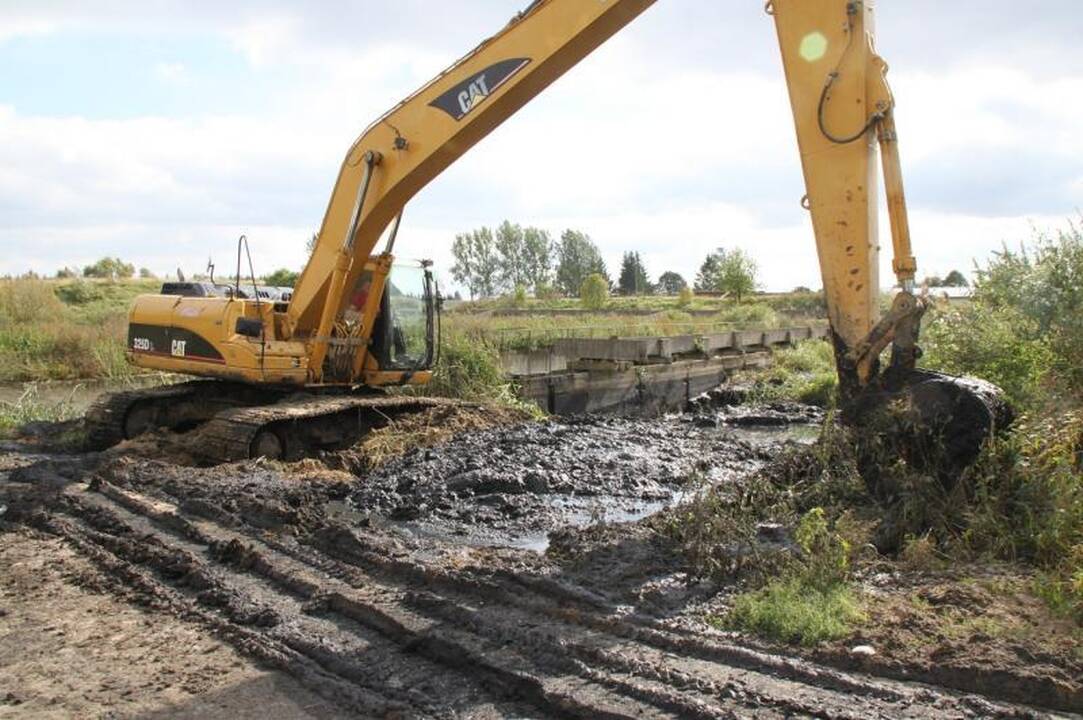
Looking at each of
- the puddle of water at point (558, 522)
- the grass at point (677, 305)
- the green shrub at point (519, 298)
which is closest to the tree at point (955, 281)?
the puddle of water at point (558, 522)

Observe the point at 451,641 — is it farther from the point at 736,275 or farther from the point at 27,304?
the point at 736,275

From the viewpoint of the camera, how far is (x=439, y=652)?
4168mm

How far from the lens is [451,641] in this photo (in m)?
4.22

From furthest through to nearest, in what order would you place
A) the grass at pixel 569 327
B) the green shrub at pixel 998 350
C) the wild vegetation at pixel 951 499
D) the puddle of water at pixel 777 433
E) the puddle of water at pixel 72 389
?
the grass at pixel 569 327 → the puddle of water at pixel 72 389 → the puddle of water at pixel 777 433 → the green shrub at pixel 998 350 → the wild vegetation at pixel 951 499

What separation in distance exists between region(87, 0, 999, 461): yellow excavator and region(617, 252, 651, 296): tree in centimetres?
7597

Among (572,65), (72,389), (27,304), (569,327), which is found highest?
(572,65)

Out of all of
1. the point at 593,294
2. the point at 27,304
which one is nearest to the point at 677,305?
the point at 593,294

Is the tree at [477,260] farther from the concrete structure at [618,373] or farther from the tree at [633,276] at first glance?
the concrete structure at [618,373]

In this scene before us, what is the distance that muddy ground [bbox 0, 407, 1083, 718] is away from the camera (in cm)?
362

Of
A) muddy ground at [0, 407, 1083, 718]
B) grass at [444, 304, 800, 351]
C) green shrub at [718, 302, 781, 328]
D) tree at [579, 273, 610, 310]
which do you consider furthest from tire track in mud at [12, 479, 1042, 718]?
tree at [579, 273, 610, 310]

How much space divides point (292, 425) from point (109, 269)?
39.5m

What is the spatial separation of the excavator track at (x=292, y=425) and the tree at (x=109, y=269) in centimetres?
3475

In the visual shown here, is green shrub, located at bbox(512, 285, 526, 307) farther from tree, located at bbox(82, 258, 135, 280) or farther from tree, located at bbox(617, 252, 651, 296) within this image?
tree, located at bbox(617, 252, 651, 296)

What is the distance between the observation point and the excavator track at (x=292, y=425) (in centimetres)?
905
